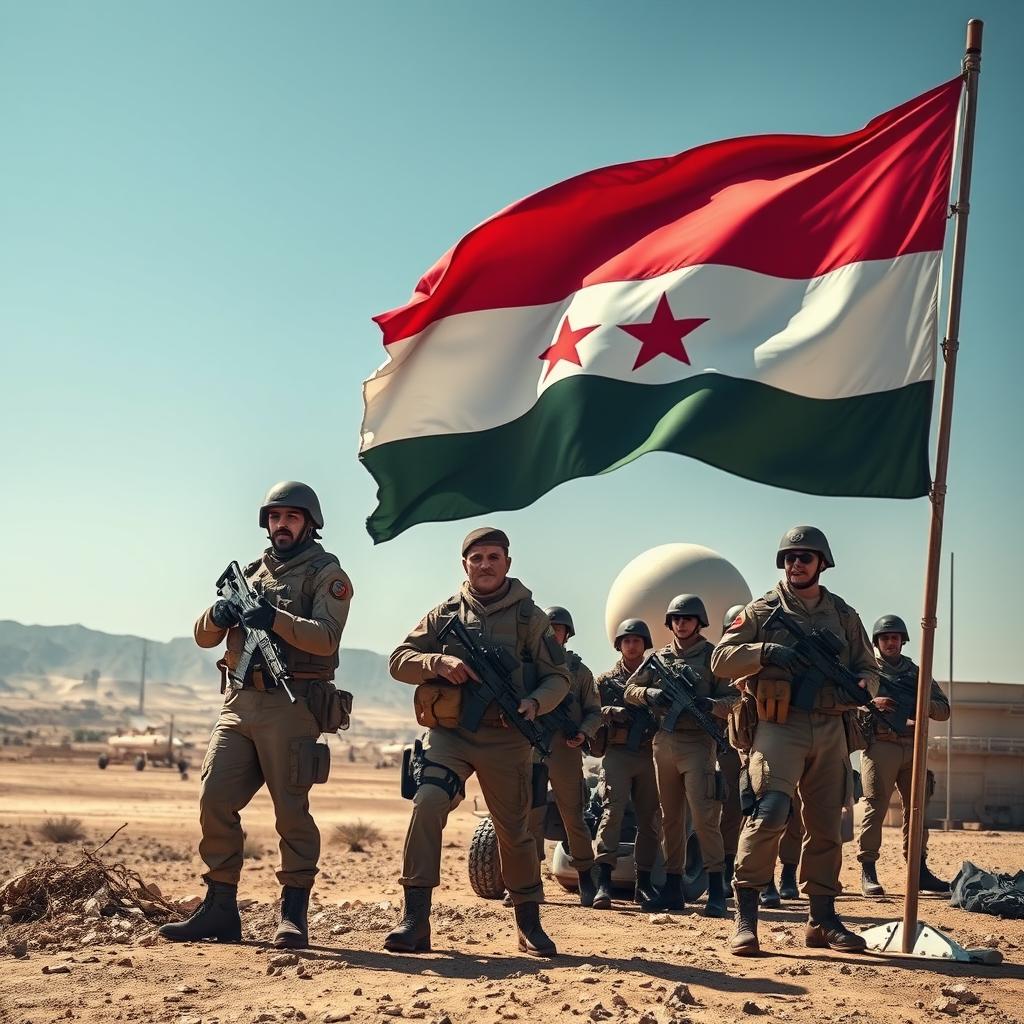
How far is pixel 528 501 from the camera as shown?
25.0 ft

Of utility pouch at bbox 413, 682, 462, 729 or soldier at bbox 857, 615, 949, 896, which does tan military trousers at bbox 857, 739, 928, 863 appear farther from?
utility pouch at bbox 413, 682, 462, 729

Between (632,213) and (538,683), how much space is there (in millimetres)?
3078

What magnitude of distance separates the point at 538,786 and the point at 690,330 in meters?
2.85

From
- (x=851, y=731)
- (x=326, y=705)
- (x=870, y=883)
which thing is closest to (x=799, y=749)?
(x=851, y=731)

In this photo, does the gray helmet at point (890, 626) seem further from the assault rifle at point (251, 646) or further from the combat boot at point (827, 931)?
the assault rifle at point (251, 646)

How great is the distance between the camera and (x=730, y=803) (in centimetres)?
1116

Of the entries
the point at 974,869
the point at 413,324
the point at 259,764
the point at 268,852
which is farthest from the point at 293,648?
the point at 268,852

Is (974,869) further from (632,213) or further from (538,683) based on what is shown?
(632,213)

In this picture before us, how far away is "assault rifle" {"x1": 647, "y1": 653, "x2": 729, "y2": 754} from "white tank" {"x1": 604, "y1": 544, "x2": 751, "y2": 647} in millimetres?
8031

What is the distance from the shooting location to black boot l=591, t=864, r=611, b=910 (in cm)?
1011

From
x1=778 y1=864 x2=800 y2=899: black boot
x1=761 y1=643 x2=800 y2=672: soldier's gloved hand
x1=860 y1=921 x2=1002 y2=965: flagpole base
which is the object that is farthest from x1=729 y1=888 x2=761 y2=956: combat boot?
x1=778 y1=864 x2=800 y2=899: black boot

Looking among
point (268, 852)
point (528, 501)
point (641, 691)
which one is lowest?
point (268, 852)

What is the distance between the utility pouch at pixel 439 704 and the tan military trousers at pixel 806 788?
181cm

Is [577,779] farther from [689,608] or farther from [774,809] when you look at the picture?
[774,809]
